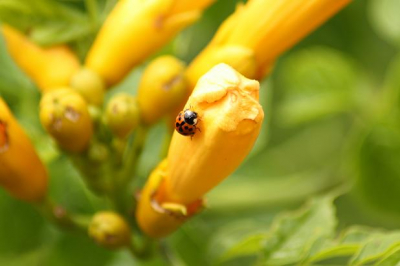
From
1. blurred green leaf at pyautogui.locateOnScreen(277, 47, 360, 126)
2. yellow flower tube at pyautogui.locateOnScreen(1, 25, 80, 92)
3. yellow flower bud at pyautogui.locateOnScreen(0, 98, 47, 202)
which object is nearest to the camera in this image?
yellow flower bud at pyautogui.locateOnScreen(0, 98, 47, 202)

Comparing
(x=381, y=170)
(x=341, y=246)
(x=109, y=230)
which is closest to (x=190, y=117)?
(x=341, y=246)

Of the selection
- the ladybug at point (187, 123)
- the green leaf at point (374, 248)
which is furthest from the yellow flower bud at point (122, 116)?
the green leaf at point (374, 248)

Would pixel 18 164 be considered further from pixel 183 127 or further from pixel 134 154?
pixel 183 127

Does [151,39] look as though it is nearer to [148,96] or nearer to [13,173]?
[148,96]

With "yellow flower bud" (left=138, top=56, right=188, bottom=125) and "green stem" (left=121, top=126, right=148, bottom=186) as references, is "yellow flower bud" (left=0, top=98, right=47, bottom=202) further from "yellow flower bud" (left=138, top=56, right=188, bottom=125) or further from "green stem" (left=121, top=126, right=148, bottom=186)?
"yellow flower bud" (left=138, top=56, right=188, bottom=125)

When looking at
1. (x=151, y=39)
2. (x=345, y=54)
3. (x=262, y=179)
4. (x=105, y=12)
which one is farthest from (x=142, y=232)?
(x=345, y=54)

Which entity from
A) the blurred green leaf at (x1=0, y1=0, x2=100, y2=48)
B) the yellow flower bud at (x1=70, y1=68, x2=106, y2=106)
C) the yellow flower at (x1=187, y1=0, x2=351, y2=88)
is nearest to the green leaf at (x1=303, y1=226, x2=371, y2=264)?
the yellow flower at (x1=187, y1=0, x2=351, y2=88)
